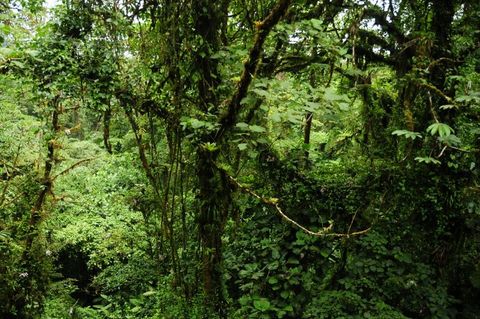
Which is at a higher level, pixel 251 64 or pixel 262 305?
pixel 251 64

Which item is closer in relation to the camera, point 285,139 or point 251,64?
point 251,64

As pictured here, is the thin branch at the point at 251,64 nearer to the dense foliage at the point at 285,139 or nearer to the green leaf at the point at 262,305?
the dense foliage at the point at 285,139

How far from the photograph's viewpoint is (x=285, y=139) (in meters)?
3.73

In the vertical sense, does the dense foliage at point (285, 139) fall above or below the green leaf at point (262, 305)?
above

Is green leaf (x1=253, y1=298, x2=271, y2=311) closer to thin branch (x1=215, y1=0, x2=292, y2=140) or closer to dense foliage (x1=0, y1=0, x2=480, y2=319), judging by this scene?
dense foliage (x1=0, y1=0, x2=480, y2=319)

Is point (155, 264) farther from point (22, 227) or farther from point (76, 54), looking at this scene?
point (76, 54)

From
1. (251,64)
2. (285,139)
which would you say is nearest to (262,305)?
(285,139)

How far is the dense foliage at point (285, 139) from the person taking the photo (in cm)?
298

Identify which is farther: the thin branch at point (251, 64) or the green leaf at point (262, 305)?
the green leaf at point (262, 305)

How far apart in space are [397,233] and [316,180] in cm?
90

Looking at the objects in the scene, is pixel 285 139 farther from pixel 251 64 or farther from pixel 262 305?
pixel 262 305

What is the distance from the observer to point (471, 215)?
11.4 ft

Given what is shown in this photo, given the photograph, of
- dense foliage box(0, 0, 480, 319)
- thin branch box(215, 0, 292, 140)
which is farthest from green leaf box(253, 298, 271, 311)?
thin branch box(215, 0, 292, 140)

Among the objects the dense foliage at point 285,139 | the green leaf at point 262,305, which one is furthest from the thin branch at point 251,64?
the green leaf at point 262,305
